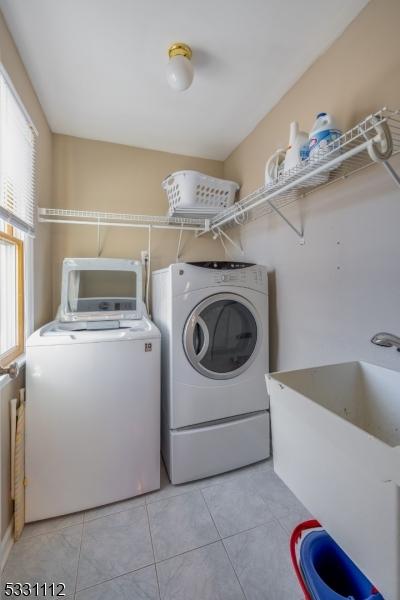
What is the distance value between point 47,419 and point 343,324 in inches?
65.6

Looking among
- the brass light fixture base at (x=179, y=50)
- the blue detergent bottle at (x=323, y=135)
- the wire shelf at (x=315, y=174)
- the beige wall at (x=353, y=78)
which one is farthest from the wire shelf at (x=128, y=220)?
the blue detergent bottle at (x=323, y=135)

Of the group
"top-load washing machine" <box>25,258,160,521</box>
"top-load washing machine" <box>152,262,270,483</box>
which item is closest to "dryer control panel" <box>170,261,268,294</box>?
"top-load washing machine" <box>152,262,270,483</box>

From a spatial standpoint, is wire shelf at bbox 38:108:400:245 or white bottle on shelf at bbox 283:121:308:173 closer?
wire shelf at bbox 38:108:400:245

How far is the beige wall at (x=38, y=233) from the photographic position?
1236mm

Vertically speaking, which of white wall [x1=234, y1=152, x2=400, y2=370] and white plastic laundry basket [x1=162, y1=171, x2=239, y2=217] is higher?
white plastic laundry basket [x1=162, y1=171, x2=239, y2=217]

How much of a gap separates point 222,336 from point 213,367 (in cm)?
21

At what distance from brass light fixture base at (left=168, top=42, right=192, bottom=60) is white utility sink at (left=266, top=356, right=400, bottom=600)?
167cm

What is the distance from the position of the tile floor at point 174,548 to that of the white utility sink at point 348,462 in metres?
0.71

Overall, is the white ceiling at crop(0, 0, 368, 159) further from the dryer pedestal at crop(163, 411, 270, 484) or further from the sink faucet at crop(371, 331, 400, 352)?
the dryer pedestal at crop(163, 411, 270, 484)

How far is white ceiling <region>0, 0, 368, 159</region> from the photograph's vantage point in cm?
117

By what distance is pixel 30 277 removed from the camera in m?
1.58

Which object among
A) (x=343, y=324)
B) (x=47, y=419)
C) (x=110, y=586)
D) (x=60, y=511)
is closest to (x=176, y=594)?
(x=110, y=586)

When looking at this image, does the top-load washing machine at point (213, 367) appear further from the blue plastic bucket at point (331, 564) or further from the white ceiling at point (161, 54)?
the white ceiling at point (161, 54)

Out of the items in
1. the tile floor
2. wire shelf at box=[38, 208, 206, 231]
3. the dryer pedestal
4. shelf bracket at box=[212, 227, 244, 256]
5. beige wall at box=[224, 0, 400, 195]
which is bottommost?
the tile floor
